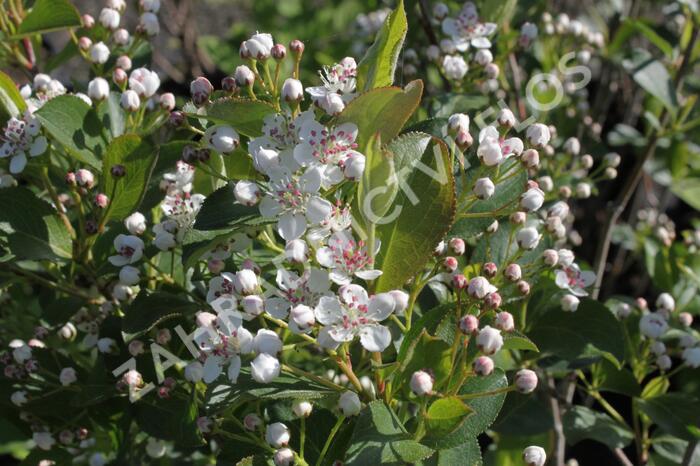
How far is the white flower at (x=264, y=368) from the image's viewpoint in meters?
1.27

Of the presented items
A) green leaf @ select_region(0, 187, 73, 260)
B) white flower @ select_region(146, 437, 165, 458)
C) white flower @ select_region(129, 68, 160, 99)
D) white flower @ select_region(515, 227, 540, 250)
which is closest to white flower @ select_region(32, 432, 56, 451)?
white flower @ select_region(146, 437, 165, 458)

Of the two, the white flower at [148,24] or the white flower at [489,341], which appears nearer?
the white flower at [489,341]

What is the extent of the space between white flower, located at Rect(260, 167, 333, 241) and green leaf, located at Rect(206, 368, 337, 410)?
9.5 inches

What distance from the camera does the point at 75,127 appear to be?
1685 mm

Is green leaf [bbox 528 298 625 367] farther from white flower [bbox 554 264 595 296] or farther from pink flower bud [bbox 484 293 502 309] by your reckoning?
pink flower bud [bbox 484 293 502 309]

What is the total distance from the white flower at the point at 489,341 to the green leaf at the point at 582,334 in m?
0.53

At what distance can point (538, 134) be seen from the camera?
1504mm

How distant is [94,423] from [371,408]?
2.79ft

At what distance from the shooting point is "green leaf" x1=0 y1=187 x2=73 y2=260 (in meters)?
1.68

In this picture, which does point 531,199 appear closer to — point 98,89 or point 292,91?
point 292,91

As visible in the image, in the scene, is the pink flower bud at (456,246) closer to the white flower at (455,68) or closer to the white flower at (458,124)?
the white flower at (458,124)

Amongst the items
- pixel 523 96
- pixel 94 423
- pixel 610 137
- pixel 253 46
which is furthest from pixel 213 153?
pixel 610 137

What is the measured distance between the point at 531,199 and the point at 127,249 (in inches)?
30.1

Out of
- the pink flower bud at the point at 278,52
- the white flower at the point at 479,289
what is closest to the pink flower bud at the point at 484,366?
the white flower at the point at 479,289
